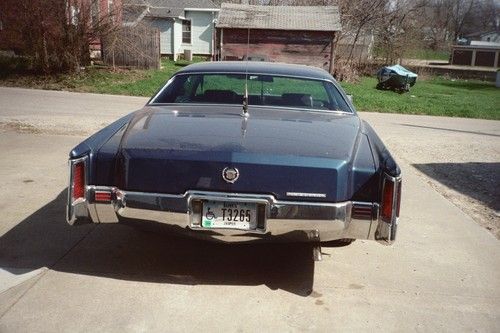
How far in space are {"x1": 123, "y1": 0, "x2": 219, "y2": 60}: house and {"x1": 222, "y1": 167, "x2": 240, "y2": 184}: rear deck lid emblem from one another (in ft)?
90.2

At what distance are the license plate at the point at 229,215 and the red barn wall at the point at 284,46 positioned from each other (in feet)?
60.6

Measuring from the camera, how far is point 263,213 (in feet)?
9.59

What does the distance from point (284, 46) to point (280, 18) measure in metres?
1.74

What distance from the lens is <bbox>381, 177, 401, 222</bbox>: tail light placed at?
116 inches

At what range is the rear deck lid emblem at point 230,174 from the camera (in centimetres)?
286

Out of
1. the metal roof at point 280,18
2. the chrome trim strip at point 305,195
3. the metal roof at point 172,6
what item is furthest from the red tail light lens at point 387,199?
the metal roof at point 172,6

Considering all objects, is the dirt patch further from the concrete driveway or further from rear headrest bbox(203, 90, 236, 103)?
rear headrest bbox(203, 90, 236, 103)

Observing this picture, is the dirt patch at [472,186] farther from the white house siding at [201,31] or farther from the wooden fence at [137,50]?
the white house siding at [201,31]

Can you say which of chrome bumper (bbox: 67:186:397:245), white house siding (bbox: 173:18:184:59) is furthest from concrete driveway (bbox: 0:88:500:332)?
white house siding (bbox: 173:18:184:59)

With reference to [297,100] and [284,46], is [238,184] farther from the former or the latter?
[284,46]

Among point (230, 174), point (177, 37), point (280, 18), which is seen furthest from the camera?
point (177, 37)

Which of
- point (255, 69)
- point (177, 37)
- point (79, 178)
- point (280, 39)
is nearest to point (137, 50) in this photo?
point (280, 39)

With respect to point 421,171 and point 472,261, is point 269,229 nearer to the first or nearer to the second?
point 472,261

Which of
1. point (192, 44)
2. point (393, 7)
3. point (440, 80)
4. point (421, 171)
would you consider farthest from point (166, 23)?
point (421, 171)
